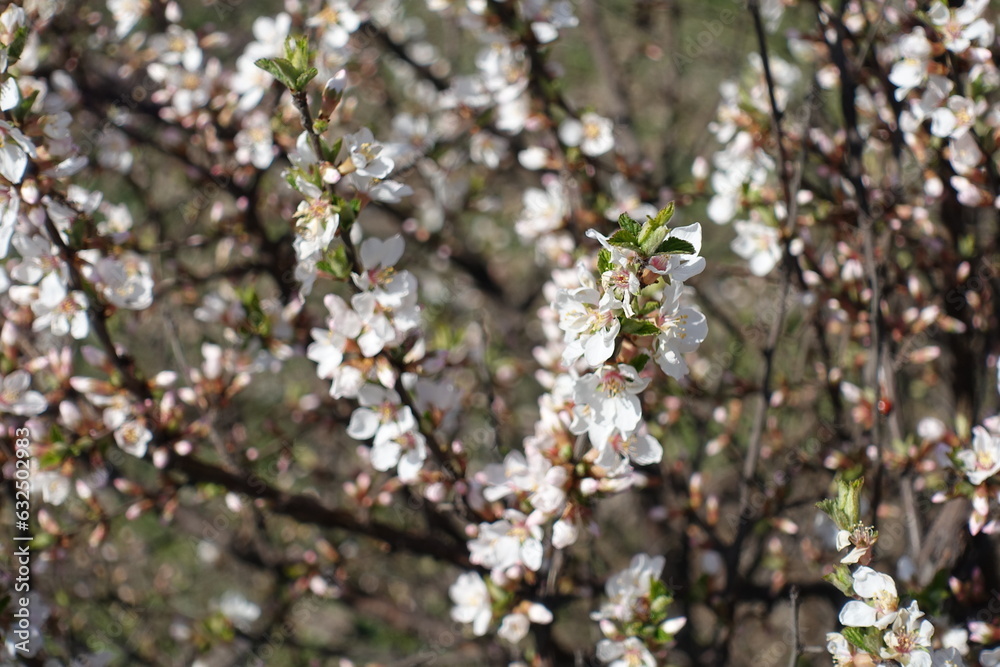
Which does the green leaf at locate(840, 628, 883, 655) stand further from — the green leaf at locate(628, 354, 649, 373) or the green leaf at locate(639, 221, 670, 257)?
the green leaf at locate(639, 221, 670, 257)

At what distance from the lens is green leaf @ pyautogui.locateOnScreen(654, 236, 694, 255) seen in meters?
1.43

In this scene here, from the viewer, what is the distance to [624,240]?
1.44 m

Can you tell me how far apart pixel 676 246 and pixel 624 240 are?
93mm

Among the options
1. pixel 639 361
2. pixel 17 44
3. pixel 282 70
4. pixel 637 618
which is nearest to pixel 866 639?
pixel 637 618

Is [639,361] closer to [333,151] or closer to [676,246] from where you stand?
[676,246]

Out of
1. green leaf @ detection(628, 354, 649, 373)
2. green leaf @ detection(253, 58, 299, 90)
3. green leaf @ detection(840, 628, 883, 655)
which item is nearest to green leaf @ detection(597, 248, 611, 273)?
green leaf @ detection(628, 354, 649, 373)

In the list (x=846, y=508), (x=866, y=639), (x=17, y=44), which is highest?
(x=17, y=44)

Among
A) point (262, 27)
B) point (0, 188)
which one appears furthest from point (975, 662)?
point (262, 27)

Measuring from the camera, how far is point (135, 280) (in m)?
2.26

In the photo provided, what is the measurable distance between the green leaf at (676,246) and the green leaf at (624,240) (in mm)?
50

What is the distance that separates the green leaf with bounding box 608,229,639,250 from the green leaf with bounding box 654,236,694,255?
5cm

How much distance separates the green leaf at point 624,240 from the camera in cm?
143

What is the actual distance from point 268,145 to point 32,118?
75cm

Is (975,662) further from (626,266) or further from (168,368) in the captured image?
(168,368)
